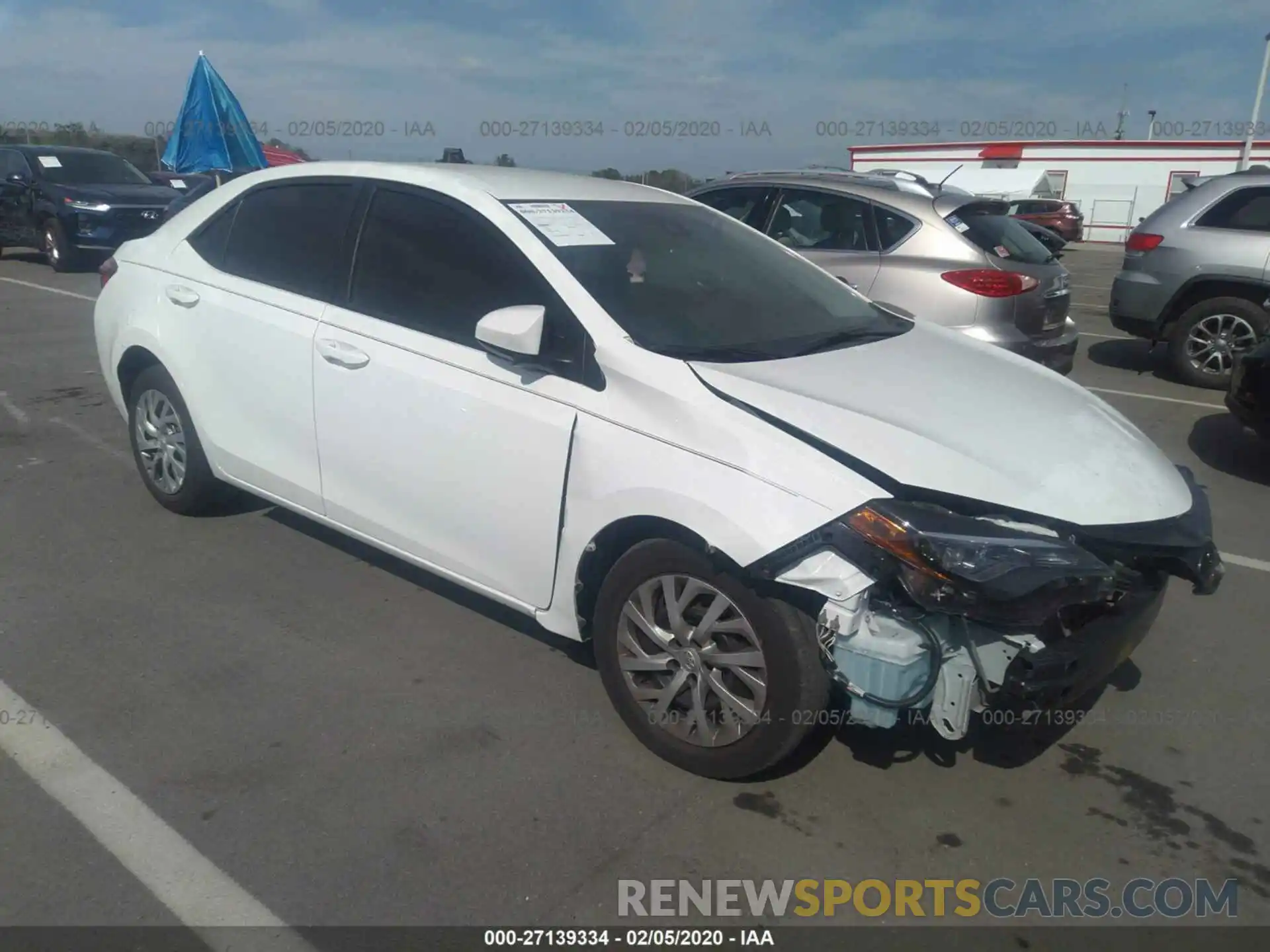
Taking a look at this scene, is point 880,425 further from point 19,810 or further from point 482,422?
point 19,810

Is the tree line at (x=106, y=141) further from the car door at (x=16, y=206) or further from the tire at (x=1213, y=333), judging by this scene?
the tire at (x=1213, y=333)

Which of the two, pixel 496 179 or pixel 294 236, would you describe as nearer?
pixel 496 179

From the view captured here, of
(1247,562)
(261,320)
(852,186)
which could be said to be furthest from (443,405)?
(852,186)

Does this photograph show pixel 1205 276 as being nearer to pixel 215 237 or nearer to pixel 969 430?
pixel 969 430

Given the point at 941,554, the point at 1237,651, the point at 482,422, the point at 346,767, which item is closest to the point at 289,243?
the point at 482,422

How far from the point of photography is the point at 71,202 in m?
14.1

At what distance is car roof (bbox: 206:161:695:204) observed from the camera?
3.68 m

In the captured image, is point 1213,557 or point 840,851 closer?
point 840,851

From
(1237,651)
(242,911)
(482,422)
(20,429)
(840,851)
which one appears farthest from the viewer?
→ (20,429)

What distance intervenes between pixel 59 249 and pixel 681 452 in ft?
47.8

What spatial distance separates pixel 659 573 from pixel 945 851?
1.09 metres

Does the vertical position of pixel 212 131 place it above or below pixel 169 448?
above

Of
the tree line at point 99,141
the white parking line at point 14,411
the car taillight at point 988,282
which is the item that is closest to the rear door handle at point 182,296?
the white parking line at point 14,411

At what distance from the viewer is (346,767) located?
302cm
